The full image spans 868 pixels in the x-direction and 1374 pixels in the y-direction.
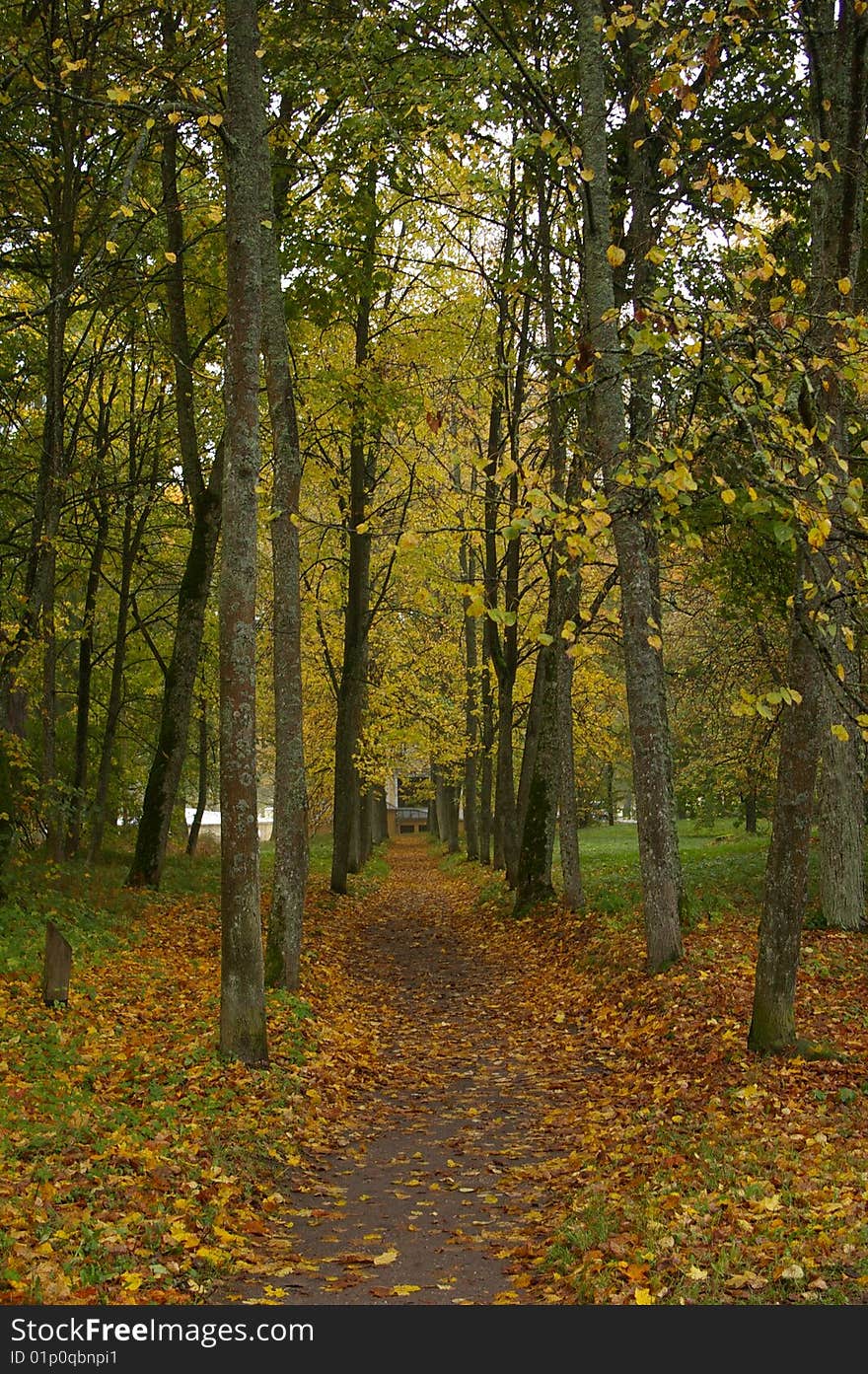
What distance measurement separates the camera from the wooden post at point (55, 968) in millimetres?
9547

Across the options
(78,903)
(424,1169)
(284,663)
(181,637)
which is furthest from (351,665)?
(424,1169)

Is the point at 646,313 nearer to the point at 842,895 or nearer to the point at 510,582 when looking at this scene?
the point at 842,895

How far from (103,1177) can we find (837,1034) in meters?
5.96

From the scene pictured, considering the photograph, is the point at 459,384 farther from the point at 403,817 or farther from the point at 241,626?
the point at 403,817

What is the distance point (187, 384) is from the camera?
58.5 feet

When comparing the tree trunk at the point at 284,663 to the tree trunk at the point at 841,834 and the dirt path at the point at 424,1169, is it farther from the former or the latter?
the tree trunk at the point at 841,834

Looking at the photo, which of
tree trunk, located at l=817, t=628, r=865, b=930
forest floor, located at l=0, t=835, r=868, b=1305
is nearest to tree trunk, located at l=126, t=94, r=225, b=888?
forest floor, located at l=0, t=835, r=868, b=1305

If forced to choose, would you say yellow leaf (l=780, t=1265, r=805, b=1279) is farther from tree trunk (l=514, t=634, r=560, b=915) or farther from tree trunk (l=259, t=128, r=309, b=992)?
tree trunk (l=514, t=634, r=560, b=915)

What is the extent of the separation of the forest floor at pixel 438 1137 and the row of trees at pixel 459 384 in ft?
2.90

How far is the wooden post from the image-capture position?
376 inches

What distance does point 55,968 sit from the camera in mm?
9555

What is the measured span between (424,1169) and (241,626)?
450 cm

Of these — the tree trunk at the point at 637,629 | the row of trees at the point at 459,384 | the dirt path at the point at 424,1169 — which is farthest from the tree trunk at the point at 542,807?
the tree trunk at the point at 637,629

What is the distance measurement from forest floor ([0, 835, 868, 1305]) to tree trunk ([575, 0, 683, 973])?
759 mm
